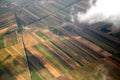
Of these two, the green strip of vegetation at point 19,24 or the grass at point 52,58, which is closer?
the grass at point 52,58

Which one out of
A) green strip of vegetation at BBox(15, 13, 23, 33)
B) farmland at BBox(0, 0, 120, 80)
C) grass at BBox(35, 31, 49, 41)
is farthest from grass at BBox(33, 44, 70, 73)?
green strip of vegetation at BBox(15, 13, 23, 33)

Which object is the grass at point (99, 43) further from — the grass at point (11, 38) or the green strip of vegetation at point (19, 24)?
the grass at point (11, 38)

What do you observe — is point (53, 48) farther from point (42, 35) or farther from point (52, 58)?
point (42, 35)

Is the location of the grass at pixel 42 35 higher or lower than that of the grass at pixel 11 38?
higher

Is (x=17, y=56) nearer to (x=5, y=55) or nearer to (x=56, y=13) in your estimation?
(x=5, y=55)

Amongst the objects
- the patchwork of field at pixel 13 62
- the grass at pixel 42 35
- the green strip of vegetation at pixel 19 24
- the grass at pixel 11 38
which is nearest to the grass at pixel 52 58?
the grass at pixel 42 35

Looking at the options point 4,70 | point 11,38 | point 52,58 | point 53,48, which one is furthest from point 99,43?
point 4,70

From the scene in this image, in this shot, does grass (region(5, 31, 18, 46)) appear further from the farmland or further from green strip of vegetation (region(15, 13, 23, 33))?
green strip of vegetation (region(15, 13, 23, 33))

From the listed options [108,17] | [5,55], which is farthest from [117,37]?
[5,55]

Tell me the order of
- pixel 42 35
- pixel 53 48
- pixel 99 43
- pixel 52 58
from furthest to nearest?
pixel 42 35 < pixel 99 43 < pixel 53 48 < pixel 52 58
